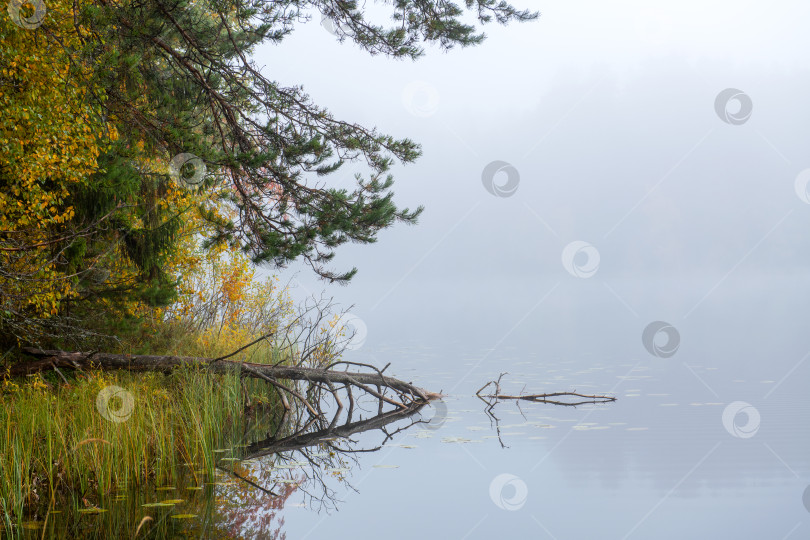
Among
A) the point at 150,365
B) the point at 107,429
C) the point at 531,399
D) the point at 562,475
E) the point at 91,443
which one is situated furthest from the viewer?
the point at 531,399

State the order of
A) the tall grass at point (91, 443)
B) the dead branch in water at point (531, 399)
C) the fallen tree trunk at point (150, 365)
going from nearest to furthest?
the tall grass at point (91, 443), the fallen tree trunk at point (150, 365), the dead branch in water at point (531, 399)

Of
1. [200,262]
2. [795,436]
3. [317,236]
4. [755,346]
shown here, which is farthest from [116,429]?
[755,346]

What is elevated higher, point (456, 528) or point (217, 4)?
point (217, 4)

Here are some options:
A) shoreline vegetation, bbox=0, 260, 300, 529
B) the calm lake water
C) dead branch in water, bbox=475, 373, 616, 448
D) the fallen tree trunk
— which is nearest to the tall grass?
shoreline vegetation, bbox=0, 260, 300, 529

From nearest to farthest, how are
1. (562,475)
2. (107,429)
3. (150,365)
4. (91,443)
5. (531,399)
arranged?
(91,443)
(107,429)
(562,475)
(150,365)
(531,399)

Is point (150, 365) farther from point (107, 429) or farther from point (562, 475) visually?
point (562, 475)

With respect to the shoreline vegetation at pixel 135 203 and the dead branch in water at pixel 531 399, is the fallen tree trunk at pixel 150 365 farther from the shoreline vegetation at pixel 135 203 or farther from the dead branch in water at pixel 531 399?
the dead branch in water at pixel 531 399

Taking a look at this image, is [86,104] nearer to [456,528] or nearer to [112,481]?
[112,481]

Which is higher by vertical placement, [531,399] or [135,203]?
[135,203]

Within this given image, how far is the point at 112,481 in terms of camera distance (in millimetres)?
7172

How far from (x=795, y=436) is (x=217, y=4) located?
10224mm

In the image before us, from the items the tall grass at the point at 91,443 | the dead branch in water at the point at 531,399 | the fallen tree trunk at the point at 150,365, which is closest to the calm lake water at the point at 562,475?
the dead branch in water at the point at 531,399

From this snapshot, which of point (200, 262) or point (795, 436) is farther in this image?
point (200, 262)

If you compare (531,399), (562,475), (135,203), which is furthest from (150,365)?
(531,399)
